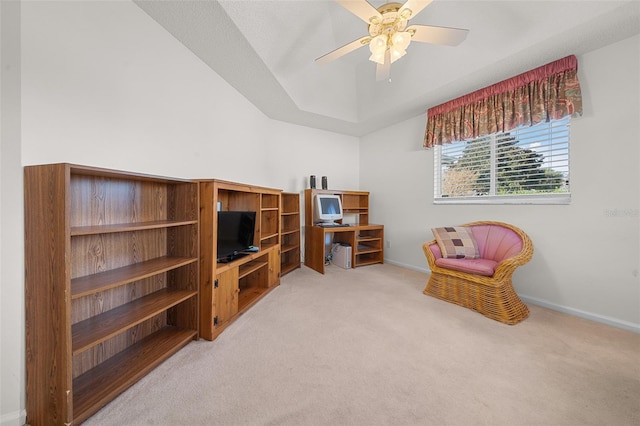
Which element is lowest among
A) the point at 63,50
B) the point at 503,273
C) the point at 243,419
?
the point at 243,419

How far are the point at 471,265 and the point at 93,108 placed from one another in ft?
10.9

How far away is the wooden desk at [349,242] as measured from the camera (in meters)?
3.59

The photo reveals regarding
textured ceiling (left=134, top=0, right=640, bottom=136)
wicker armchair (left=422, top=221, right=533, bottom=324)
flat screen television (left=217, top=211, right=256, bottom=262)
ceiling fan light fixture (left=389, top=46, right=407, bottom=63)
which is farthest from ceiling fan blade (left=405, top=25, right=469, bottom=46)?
flat screen television (left=217, top=211, right=256, bottom=262)

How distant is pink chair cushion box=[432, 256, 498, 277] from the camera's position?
2.19 metres

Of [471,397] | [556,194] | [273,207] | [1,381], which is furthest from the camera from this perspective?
[273,207]

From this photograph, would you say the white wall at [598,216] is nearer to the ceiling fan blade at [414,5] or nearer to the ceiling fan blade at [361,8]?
the ceiling fan blade at [414,5]

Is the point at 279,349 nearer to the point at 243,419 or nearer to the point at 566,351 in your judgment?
the point at 243,419

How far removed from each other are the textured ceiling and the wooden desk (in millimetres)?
1877

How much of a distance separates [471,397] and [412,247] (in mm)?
2660

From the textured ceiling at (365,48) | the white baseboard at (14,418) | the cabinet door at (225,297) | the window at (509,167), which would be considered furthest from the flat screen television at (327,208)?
the white baseboard at (14,418)

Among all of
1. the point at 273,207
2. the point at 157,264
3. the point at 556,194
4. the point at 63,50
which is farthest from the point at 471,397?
the point at 63,50

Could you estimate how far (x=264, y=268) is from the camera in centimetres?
Answer: 277

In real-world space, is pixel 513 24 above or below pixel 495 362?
above

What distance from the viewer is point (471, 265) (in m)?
2.28
